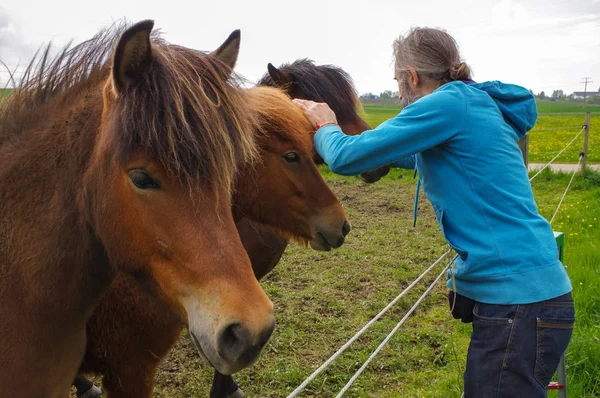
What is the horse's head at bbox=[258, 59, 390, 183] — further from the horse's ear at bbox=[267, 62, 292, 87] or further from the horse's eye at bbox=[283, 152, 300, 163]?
the horse's eye at bbox=[283, 152, 300, 163]

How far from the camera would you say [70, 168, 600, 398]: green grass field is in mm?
4051

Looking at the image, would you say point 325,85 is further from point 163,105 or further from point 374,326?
point 163,105

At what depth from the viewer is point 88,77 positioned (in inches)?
81.4

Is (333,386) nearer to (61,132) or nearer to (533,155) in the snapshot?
(61,132)

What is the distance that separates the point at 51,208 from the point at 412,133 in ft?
4.90

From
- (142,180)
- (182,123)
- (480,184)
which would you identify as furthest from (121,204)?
(480,184)

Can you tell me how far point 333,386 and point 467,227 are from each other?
249cm

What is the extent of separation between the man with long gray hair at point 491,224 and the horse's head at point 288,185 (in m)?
1.04

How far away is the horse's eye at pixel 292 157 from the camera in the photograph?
10.8ft

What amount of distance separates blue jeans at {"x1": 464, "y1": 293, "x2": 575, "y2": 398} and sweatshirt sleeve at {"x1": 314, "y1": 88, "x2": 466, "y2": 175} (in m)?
0.79

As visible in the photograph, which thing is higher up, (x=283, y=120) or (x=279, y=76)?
(x=279, y=76)

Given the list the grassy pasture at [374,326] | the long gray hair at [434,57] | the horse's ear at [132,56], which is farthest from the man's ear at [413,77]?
the grassy pasture at [374,326]

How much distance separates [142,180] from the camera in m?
1.66

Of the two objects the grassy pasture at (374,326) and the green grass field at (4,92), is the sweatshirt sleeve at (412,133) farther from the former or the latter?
the grassy pasture at (374,326)
